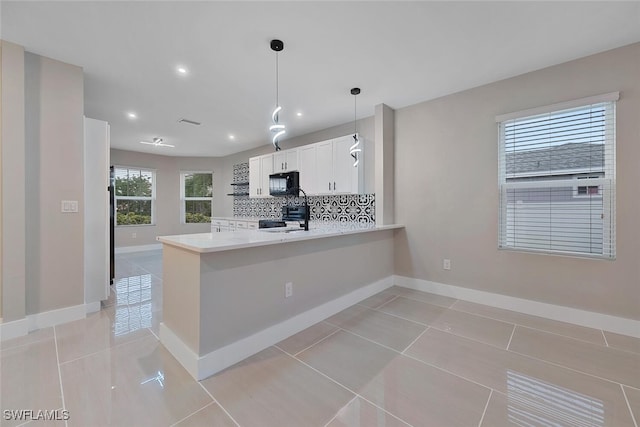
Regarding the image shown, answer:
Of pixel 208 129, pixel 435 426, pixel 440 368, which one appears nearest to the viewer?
pixel 435 426

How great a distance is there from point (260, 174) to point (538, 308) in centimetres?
504

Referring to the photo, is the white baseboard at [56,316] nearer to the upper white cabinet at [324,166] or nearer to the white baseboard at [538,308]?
the upper white cabinet at [324,166]

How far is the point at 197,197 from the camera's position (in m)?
7.77

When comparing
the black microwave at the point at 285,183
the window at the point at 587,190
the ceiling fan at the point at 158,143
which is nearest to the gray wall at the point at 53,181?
the black microwave at the point at 285,183

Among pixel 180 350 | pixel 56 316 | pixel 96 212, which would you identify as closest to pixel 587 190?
pixel 180 350

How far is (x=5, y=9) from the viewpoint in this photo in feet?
6.28

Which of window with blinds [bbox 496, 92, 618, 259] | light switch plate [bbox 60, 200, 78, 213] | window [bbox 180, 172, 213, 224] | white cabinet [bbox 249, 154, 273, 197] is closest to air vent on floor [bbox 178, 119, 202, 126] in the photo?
white cabinet [bbox 249, 154, 273, 197]

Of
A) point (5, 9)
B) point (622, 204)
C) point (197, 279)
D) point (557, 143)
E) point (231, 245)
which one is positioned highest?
point (5, 9)

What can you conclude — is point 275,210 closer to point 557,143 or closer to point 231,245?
point 231,245

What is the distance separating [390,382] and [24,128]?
148 inches

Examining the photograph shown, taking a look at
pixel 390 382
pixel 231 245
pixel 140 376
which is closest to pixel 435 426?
pixel 390 382

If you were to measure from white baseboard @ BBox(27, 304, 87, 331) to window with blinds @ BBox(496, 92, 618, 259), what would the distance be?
465 cm

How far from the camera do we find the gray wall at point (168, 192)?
689cm

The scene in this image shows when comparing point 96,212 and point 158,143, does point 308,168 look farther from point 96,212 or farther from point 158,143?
point 158,143
